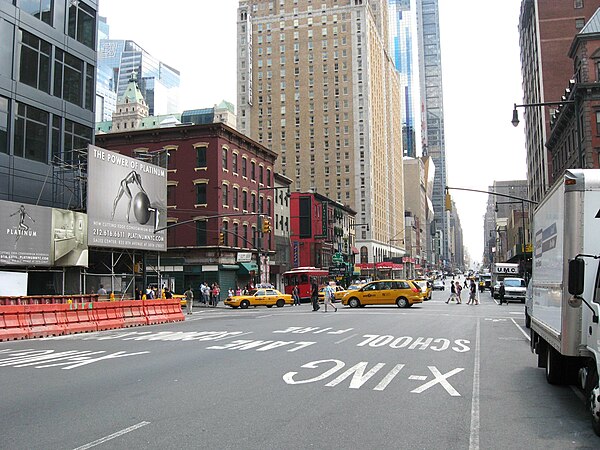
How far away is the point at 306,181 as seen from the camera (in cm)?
11438

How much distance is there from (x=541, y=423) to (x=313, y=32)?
382ft

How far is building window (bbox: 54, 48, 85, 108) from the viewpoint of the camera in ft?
107

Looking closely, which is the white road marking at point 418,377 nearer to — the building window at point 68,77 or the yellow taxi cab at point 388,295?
the yellow taxi cab at point 388,295

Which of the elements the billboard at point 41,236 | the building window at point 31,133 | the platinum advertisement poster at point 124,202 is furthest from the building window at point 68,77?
the billboard at point 41,236

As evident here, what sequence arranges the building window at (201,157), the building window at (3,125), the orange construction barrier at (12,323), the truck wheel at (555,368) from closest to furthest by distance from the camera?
1. the truck wheel at (555,368)
2. the orange construction barrier at (12,323)
3. the building window at (3,125)
4. the building window at (201,157)

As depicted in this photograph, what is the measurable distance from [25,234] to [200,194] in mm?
24399

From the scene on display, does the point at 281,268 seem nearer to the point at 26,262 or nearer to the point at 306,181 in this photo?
the point at 26,262

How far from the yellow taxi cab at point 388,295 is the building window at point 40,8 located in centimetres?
2406

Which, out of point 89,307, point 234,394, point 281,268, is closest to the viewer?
point 234,394

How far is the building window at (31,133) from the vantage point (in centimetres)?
2988

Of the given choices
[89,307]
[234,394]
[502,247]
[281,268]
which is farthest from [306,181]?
[234,394]

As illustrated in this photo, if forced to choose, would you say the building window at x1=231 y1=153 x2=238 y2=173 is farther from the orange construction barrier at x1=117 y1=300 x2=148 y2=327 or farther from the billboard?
the orange construction barrier at x1=117 y1=300 x2=148 y2=327

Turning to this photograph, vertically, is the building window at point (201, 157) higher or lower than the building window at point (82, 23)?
lower

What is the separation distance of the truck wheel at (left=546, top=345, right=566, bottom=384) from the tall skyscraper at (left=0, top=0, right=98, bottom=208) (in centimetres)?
2671
